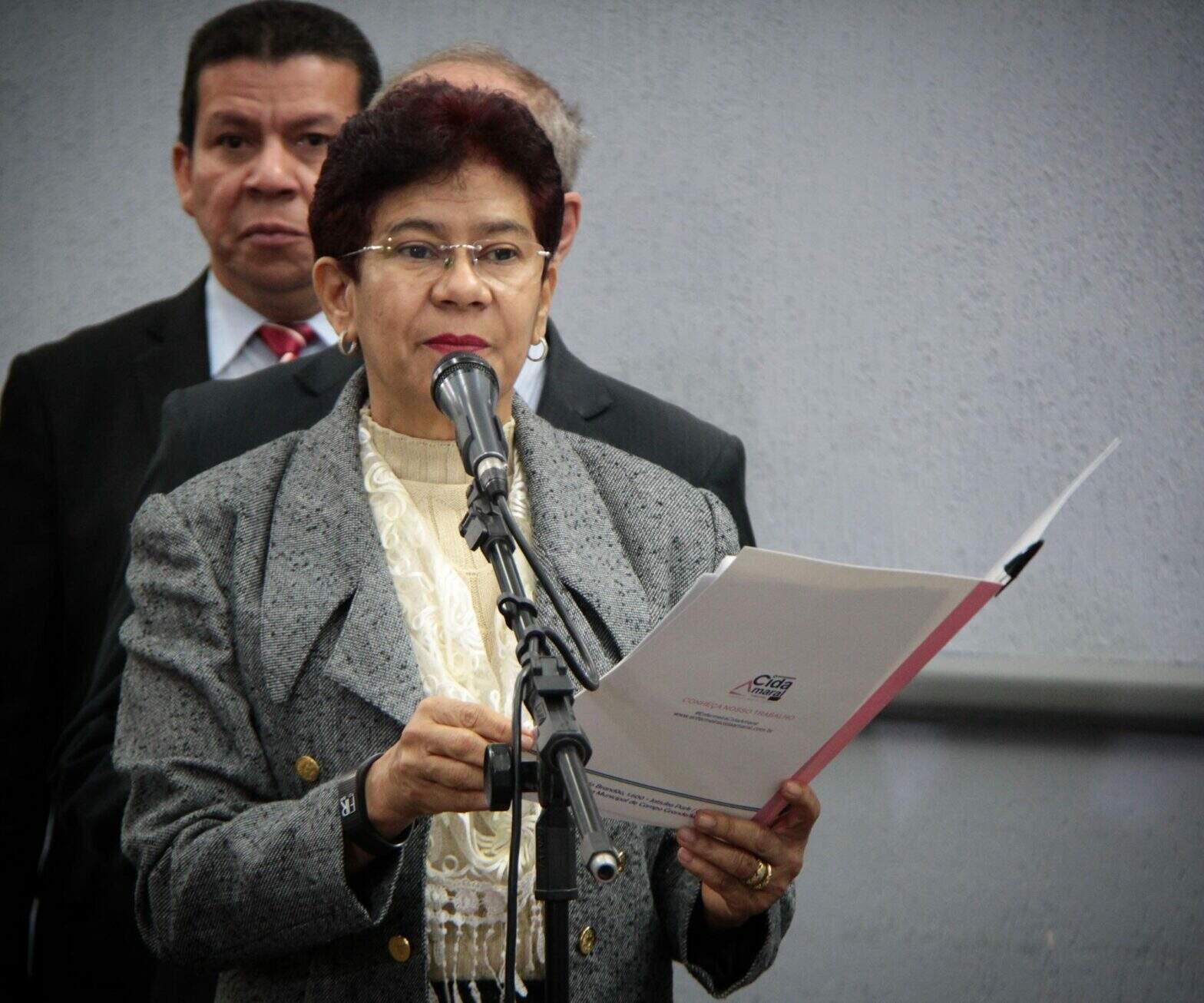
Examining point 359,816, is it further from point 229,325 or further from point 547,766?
point 229,325

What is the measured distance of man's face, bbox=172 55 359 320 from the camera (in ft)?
7.73

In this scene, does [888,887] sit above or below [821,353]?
below

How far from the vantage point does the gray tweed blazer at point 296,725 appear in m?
1.34

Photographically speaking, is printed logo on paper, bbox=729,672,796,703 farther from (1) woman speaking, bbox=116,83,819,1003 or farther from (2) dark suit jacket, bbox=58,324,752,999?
(2) dark suit jacket, bbox=58,324,752,999

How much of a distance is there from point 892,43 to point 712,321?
0.61 m

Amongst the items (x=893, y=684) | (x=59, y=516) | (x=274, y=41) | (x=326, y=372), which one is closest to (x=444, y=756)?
(x=893, y=684)

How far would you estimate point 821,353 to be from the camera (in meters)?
2.79

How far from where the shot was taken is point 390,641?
1.42 meters

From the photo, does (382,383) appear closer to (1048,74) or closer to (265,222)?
(265,222)

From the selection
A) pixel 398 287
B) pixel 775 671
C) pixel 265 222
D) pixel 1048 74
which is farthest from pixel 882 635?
pixel 1048 74

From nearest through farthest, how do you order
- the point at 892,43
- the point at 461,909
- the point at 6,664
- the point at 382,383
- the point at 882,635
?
the point at 882,635
the point at 461,909
the point at 382,383
the point at 6,664
the point at 892,43

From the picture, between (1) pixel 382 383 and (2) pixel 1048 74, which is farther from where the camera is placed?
(2) pixel 1048 74

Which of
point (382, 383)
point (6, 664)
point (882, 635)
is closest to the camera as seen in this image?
point (882, 635)

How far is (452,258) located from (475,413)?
1.08ft
